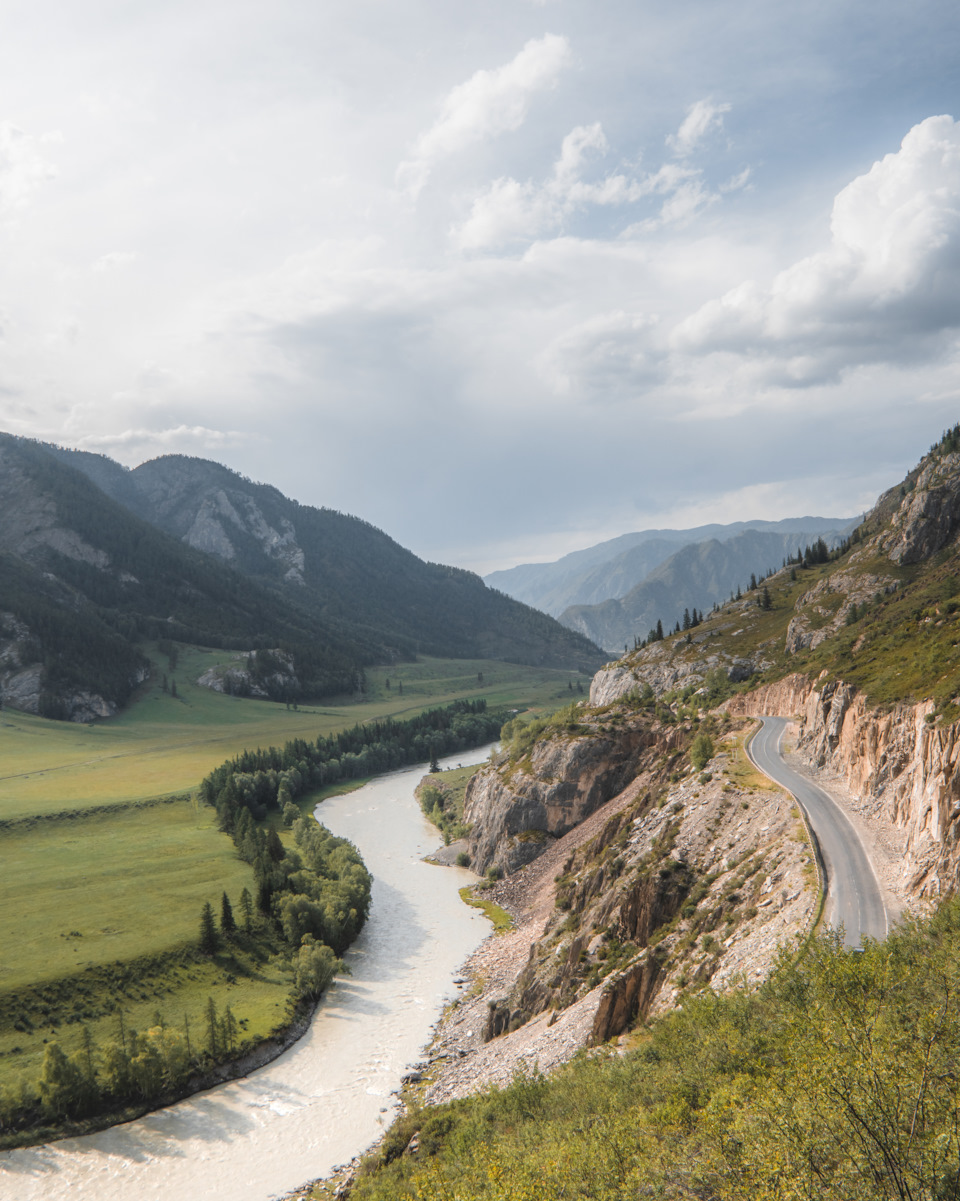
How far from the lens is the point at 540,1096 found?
3409cm

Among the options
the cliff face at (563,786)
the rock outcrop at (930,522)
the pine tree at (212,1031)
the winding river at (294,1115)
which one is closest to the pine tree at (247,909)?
the winding river at (294,1115)

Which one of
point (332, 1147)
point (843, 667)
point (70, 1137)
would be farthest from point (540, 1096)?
point (843, 667)

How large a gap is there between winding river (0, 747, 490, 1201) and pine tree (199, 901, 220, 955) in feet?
47.3

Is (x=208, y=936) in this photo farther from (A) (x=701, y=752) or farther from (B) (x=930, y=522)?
(B) (x=930, y=522)

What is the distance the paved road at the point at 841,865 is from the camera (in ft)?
110

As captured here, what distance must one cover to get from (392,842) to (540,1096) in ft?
303

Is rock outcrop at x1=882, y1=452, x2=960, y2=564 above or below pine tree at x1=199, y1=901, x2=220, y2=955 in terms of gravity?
above

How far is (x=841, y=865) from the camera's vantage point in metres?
39.4

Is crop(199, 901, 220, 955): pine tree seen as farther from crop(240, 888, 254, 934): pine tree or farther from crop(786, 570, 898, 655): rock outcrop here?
crop(786, 570, 898, 655): rock outcrop

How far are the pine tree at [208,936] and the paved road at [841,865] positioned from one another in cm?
6103

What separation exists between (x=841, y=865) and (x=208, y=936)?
66.3m

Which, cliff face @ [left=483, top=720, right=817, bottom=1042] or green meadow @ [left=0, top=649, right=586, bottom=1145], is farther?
green meadow @ [left=0, top=649, right=586, bottom=1145]

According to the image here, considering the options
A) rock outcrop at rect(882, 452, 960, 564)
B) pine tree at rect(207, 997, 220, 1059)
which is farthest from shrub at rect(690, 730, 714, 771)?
rock outcrop at rect(882, 452, 960, 564)

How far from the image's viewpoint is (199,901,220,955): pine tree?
75500 mm
